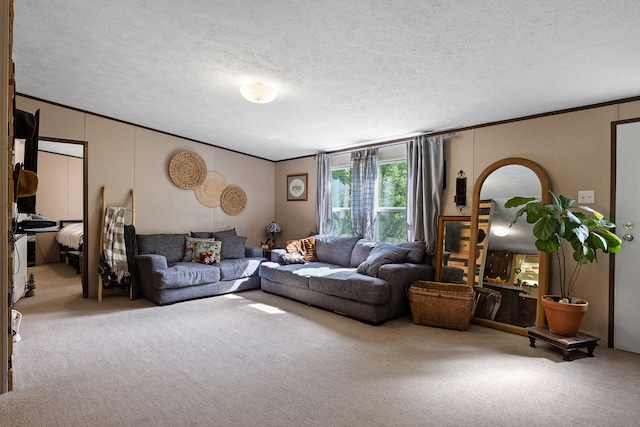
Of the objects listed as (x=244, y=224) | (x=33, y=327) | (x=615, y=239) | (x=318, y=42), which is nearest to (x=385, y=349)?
(x=615, y=239)

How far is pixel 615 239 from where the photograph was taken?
288cm

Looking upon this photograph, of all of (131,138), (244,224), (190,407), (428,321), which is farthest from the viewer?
(244,224)

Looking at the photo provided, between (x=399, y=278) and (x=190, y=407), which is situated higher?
(x=399, y=278)

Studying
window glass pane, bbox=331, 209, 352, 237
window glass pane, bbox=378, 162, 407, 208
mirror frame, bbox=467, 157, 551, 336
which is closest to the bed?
window glass pane, bbox=331, 209, 352, 237

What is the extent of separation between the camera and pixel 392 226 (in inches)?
199

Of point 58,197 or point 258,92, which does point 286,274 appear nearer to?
point 258,92

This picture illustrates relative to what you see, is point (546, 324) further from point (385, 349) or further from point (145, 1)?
point (145, 1)

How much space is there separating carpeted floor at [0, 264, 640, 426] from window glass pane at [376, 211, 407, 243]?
1.40 meters

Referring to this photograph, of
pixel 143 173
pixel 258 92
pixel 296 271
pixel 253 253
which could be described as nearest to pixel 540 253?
pixel 296 271

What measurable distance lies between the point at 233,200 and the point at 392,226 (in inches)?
111

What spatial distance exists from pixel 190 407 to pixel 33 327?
8.22ft

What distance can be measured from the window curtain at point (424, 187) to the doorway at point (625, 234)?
5.45 feet

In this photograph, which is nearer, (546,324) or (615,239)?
(615,239)

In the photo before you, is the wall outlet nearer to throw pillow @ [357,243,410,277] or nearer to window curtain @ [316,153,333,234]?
throw pillow @ [357,243,410,277]
